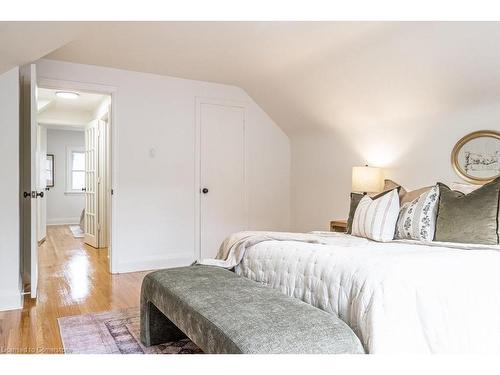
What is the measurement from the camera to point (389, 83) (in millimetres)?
3553

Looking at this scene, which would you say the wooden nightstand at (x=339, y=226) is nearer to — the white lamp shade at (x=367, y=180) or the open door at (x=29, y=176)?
the white lamp shade at (x=367, y=180)

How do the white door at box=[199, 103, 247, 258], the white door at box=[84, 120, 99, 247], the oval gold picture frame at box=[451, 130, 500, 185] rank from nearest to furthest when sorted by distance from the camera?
the oval gold picture frame at box=[451, 130, 500, 185] < the white door at box=[199, 103, 247, 258] < the white door at box=[84, 120, 99, 247]

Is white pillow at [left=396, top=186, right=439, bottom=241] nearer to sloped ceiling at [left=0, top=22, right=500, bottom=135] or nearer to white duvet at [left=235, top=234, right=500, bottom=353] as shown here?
white duvet at [left=235, top=234, right=500, bottom=353]

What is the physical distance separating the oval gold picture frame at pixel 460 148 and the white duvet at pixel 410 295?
132 cm

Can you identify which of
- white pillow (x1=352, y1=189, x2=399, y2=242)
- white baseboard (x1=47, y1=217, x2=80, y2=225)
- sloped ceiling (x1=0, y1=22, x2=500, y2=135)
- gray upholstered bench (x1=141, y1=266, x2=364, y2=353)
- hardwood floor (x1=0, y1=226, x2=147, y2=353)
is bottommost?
white baseboard (x1=47, y1=217, x2=80, y2=225)

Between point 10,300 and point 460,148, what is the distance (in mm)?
3820

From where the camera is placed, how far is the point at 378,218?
285cm

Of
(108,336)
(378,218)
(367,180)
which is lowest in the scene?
(108,336)

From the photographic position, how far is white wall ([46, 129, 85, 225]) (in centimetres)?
916

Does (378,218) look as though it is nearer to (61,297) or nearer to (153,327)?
(153,327)

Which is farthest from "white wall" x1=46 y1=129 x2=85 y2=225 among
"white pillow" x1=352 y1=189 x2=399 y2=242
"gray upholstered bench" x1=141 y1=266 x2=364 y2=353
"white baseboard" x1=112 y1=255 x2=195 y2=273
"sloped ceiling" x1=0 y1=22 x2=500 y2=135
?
"white pillow" x1=352 y1=189 x2=399 y2=242

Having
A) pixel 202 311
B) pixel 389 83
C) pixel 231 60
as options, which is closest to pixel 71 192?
pixel 231 60

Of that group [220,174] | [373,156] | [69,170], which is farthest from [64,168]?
[373,156]
